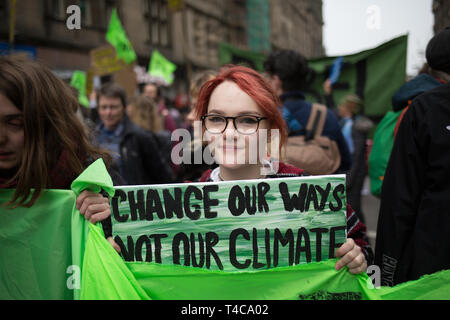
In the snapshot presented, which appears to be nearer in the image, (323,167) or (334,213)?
(334,213)

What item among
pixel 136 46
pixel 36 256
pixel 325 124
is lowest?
pixel 36 256

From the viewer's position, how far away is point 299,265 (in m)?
1.23

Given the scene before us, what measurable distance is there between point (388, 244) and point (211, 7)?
26545 millimetres

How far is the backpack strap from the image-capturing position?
2.67 metres

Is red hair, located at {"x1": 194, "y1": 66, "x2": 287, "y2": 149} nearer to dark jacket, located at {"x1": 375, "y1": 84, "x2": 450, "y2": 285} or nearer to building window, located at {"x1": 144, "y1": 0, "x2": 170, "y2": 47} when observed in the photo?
dark jacket, located at {"x1": 375, "y1": 84, "x2": 450, "y2": 285}

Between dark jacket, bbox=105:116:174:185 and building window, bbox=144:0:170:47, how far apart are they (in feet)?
53.6

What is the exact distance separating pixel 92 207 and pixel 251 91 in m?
0.70

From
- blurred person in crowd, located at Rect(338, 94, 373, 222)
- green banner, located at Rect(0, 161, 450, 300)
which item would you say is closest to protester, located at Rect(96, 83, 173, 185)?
blurred person in crowd, located at Rect(338, 94, 373, 222)

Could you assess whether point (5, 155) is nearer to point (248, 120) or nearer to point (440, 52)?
point (248, 120)

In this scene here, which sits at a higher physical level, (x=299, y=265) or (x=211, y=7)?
(x=211, y=7)

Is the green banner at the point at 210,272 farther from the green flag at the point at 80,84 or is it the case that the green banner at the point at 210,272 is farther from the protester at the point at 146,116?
the green flag at the point at 80,84

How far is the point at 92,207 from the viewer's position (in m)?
1.24
